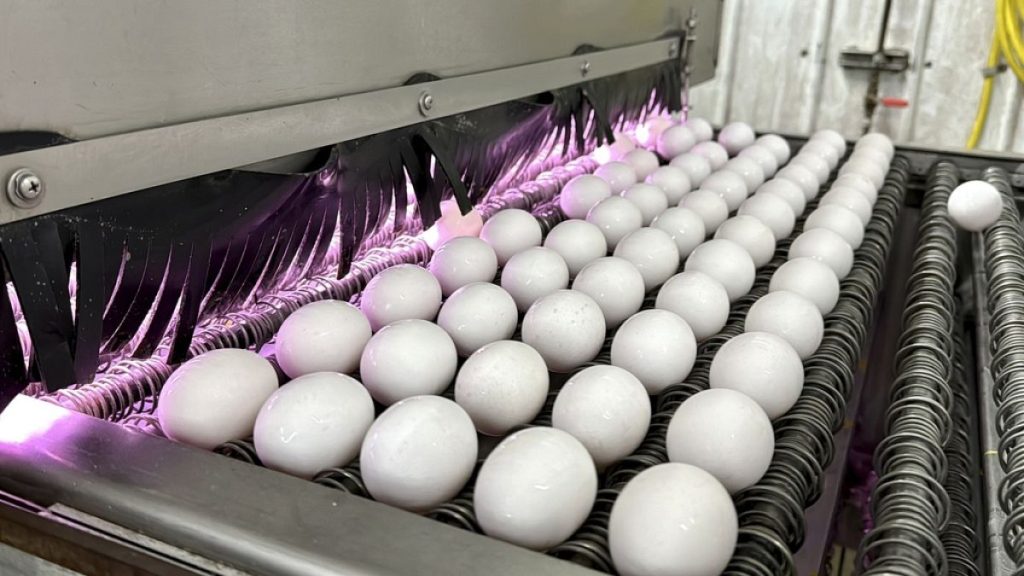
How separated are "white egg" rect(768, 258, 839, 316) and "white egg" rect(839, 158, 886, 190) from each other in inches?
25.0

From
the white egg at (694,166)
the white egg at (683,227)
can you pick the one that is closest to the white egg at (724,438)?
the white egg at (683,227)

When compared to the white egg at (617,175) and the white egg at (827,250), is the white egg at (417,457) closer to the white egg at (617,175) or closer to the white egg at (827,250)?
the white egg at (827,250)

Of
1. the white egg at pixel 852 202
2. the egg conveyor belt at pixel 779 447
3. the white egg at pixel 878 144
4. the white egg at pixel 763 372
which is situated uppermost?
the white egg at pixel 878 144

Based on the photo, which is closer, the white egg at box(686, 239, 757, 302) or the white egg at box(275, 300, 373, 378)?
the white egg at box(275, 300, 373, 378)

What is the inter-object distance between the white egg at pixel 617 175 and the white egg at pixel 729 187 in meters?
0.15

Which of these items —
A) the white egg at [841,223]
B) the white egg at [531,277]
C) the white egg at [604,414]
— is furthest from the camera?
the white egg at [841,223]

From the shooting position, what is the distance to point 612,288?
1145 millimetres

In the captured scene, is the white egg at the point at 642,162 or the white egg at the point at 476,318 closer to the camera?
the white egg at the point at 476,318

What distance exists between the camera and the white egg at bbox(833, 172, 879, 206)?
167 centimetres

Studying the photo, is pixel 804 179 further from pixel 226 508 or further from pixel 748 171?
pixel 226 508

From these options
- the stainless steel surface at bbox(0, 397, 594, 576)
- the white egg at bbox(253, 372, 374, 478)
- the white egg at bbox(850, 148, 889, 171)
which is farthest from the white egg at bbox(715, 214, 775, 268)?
the stainless steel surface at bbox(0, 397, 594, 576)

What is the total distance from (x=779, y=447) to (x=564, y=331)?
0.28 meters

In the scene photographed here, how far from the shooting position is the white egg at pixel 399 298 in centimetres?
107

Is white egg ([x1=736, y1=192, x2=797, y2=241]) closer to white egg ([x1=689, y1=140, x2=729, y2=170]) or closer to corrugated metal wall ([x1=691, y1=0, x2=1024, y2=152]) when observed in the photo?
white egg ([x1=689, y1=140, x2=729, y2=170])
